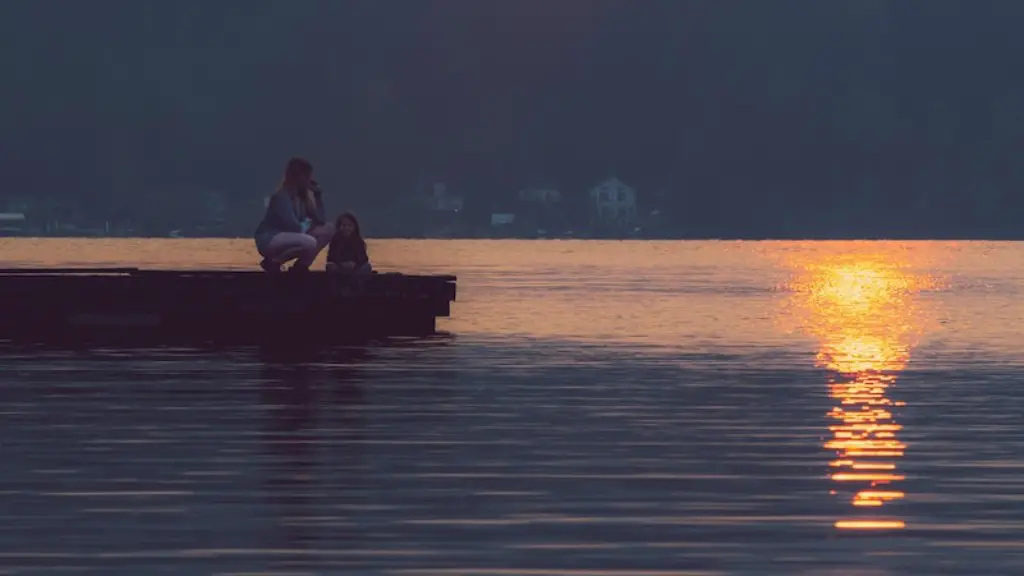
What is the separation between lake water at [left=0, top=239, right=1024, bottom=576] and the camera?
50.0ft

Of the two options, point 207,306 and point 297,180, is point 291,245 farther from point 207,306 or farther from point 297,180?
point 207,306

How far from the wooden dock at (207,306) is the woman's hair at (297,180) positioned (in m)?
2.00

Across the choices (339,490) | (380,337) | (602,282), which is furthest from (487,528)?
(602,282)

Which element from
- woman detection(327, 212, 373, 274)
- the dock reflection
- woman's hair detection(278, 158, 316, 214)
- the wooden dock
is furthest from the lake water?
A: woman's hair detection(278, 158, 316, 214)

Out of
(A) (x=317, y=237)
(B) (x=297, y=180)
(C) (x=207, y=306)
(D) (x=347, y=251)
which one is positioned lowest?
(C) (x=207, y=306)

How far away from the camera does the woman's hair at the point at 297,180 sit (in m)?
33.9

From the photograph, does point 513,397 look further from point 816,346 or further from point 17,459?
point 816,346

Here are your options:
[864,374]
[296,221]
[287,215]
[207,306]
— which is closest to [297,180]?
[287,215]

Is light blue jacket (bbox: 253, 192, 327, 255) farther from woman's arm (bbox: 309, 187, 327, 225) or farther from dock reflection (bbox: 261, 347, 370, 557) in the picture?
dock reflection (bbox: 261, 347, 370, 557)

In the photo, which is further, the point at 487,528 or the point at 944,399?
the point at 944,399

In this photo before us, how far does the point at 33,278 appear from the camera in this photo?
38469mm

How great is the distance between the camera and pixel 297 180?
34094 mm

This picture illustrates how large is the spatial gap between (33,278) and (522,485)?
2135 centimetres

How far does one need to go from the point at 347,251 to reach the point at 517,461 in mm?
17818
